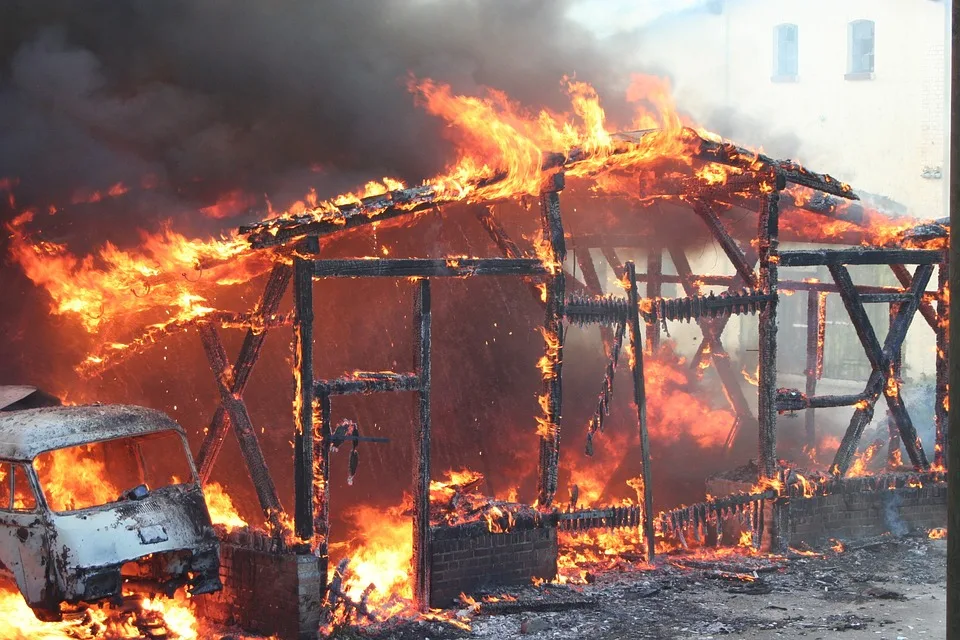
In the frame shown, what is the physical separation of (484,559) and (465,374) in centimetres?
358

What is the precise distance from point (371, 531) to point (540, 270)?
3789 mm

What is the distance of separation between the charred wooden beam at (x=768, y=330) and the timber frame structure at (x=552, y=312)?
14 millimetres

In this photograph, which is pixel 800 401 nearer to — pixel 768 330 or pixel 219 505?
pixel 768 330

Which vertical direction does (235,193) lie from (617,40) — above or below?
below

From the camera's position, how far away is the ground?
897 centimetres

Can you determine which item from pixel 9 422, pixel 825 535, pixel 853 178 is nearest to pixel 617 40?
pixel 853 178

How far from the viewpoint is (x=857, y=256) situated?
12.2 meters

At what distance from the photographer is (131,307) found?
1090 cm

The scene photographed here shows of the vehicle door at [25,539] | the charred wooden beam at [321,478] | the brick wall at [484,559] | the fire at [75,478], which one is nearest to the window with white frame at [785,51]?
the brick wall at [484,559]

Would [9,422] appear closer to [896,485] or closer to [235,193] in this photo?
[235,193]

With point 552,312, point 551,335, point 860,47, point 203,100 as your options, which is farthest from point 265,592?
point 860,47

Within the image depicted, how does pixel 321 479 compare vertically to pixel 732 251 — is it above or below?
below

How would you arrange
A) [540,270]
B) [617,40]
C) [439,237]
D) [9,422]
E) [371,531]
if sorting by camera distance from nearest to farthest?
[9,422]
[540,270]
[371,531]
[439,237]
[617,40]

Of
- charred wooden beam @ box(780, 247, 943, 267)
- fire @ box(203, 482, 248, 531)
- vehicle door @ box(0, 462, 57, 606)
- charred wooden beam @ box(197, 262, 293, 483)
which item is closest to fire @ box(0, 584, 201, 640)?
vehicle door @ box(0, 462, 57, 606)
